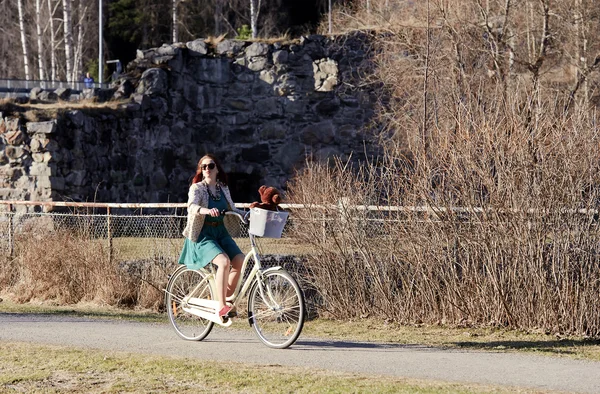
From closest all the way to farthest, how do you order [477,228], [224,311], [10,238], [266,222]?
[266,222] < [224,311] < [477,228] < [10,238]

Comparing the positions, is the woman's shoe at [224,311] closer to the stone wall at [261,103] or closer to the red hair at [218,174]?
the red hair at [218,174]

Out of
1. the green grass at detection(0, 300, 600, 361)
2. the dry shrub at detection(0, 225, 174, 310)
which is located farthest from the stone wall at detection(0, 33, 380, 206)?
the green grass at detection(0, 300, 600, 361)

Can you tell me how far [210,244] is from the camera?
31.0 feet

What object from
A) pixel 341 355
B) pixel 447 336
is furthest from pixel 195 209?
pixel 447 336

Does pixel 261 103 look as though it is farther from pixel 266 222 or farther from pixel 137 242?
pixel 266 222

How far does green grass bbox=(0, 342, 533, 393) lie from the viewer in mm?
7594

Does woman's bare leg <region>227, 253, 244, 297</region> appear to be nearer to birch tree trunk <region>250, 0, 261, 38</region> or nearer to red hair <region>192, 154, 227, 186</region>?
red hair <region>192, 154, 227, 186</region>

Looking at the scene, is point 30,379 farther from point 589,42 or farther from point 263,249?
point 589,42

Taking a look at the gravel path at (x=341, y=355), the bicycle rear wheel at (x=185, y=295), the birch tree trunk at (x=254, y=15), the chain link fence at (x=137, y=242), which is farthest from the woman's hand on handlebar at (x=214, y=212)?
the birch tree trunk at (x=254, y=15)

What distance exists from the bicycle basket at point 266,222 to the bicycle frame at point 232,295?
0.19 meters

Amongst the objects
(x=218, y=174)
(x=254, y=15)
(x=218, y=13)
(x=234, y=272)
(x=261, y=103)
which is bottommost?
(x=234, y=272)

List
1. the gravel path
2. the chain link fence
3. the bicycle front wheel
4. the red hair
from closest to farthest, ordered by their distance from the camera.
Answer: the gravel path
the bicycle front wheel
the red hair
the chain link fence

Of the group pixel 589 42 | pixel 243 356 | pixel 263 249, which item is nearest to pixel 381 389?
pixel 243 356

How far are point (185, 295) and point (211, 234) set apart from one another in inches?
33.9
